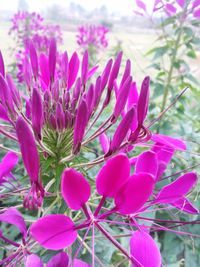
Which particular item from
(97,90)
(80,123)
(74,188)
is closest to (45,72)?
(97,90)

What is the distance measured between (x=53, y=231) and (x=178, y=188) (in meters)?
0.20

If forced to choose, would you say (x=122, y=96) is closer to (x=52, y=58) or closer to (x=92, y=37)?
(x=52, y=58)

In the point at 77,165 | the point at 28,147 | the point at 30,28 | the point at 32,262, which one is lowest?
the point at 30,28

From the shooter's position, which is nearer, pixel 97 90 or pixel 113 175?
pixel 113 175

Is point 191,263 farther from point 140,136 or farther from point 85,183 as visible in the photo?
point 85,183

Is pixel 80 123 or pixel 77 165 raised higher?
pixel 80 123

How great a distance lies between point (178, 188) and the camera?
1.73ft

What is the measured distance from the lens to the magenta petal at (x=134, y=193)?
1.42ft

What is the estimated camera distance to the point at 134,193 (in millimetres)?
448

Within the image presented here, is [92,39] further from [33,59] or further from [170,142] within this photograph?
[170,142]

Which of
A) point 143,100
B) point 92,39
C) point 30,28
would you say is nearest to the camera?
point 143,100

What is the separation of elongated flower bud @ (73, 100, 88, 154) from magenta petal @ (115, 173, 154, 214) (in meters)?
0.12

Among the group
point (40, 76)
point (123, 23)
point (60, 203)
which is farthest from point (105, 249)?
point (123, 23)

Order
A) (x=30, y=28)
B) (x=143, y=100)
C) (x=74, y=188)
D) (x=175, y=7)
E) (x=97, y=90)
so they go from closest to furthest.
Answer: (x=74, y=188) → (x=143, y=100) → (x=97, y=90) → (x=175, y=7) → (x=30, y=28)
